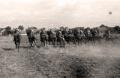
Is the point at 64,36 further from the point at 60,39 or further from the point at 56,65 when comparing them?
the point at 56,65

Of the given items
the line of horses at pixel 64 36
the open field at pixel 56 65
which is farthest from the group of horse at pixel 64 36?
the open field at pixel 56 65

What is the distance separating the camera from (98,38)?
37281 mm

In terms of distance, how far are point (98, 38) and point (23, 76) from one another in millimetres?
18107

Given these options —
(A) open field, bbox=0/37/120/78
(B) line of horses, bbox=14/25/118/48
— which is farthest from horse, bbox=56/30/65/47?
(A) open field, bbox=0/37/120/78

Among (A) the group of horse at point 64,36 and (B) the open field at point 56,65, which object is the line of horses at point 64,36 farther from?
(B) the open field at point 56,65

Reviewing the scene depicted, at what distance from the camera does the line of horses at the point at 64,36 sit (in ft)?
105

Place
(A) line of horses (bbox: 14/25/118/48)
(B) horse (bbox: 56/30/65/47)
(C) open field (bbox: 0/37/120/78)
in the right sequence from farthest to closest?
(B) horse (bbox: 56/30/65/47), (A) line of horses (bbox: 14/25/118/48), (C) open field (bbox: 0/37/120/78)

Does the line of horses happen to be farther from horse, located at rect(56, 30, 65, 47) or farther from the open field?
the open field

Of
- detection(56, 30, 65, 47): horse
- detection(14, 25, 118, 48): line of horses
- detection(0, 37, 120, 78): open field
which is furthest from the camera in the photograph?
detection(56, 30, 65, 47): horse

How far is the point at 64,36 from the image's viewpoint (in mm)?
34844

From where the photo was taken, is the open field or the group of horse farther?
the group of horse

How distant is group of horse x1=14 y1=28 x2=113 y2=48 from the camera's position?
32156 mm

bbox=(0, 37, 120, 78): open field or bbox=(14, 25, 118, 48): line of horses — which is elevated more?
bbox=(14, 25, 118, 48): line of horses

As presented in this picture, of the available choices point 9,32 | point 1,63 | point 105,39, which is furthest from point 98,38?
point 9,32
